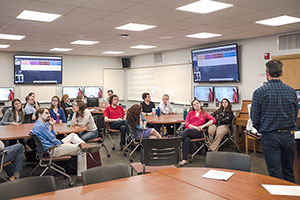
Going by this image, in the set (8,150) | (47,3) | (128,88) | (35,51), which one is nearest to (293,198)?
(8,150)

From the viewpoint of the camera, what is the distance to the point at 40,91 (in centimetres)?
1077

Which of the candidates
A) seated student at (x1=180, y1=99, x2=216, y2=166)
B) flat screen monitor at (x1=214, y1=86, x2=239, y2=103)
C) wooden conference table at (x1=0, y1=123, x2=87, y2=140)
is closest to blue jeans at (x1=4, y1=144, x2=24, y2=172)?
wooden conference table at (x1=0, y1=123, x2=87, y2=140)

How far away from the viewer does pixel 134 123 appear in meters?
5.56

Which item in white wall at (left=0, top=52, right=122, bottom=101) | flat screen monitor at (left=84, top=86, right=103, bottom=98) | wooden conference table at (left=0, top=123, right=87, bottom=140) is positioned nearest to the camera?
wooden conference table at (left=0, top=123, right=87, bottom=140)

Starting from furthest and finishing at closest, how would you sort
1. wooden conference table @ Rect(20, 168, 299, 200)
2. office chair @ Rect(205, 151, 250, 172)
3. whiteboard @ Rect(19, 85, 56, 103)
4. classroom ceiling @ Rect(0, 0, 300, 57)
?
1. whiteboard @ Rect(19, 85, 56, 103)
2. classroom ceiling @ Rect(0, 0, 300, 57)
3. office chair @ Rect(205, 151, 250, 172)
4. wooden conference table @ Rect(20, 168, 299, 200)

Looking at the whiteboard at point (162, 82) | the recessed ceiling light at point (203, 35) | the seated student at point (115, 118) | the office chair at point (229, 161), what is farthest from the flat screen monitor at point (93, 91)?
the office chair at point (229, 161)

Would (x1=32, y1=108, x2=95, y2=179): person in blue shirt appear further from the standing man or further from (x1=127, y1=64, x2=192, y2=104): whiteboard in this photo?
(x1=127, y1=64, x2=192, y2=104): whiteboard

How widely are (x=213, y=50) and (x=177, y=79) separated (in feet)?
6.64

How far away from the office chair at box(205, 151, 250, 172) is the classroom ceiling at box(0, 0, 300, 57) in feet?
8.10

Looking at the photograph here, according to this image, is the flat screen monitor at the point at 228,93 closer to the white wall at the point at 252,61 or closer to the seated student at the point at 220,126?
the white wall at the point at 252,61

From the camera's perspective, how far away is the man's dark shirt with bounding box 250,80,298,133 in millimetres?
2982

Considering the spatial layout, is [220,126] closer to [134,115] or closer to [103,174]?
[134,115]

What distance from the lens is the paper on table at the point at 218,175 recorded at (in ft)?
8.13

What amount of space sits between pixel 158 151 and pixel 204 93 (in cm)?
536
